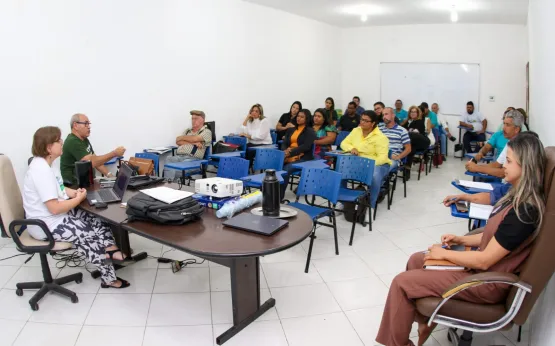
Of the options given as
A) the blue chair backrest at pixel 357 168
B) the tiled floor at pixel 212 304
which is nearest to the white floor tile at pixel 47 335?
the tiled floor at pixel 212 304

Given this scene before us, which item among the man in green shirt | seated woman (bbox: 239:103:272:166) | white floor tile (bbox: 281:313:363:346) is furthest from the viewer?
seated woman (bbox: 239:103:272:166)

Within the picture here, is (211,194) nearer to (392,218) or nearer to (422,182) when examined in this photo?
(392,218)

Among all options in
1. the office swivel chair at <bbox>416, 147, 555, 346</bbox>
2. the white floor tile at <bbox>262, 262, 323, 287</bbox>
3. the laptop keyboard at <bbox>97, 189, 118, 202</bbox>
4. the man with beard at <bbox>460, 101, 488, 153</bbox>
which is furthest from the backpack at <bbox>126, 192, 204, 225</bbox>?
the man with beard at <bbox>460, 101, 488, 153</bbox>

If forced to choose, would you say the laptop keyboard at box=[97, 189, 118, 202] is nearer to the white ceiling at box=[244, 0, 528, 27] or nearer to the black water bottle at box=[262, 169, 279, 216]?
the black water bottle at box=[262, 169, 279, 216]

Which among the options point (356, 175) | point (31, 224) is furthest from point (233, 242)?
point (356, 175)

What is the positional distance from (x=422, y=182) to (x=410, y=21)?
4195 millimetres

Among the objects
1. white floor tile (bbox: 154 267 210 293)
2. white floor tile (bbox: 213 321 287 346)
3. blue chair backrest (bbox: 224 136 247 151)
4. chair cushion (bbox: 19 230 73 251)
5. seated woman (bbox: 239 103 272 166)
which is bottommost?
white floor tile (bbox: 213 321 287 346)

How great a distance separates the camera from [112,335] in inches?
100.0

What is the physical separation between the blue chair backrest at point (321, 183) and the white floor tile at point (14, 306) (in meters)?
2.28

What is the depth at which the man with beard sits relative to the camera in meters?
8.80

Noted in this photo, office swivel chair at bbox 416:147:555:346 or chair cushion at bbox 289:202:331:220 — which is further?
chair cushion at bbox 289:202:331:220

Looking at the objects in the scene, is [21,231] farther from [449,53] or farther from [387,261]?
[449,53]

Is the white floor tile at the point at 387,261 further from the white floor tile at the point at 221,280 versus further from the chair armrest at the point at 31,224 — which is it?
the chair armrest at the point at 31,224

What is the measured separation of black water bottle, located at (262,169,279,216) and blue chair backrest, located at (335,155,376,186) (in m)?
1.85
